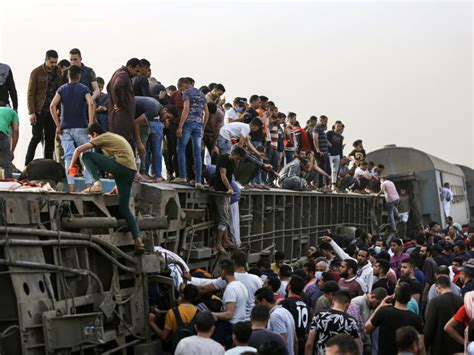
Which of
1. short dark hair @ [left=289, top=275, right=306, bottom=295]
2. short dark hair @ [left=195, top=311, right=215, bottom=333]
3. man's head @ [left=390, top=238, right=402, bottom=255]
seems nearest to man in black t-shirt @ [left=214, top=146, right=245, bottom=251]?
man's head @ [left=390, top=238, right=402, bottom=255]

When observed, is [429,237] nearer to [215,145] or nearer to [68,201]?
[215,145]

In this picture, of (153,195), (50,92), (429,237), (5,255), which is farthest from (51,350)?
(429,237)

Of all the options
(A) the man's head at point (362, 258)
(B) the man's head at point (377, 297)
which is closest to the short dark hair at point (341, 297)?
(B) the man's head at point (377, 297)

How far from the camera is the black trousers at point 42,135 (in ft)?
43.3

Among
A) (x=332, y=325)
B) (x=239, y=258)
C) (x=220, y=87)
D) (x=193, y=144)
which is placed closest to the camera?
(x=332, y=325)

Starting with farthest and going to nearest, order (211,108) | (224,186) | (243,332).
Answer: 1. (211,108)
2. (224,186)
3. (243,332)

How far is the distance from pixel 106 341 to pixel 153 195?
9.04 feet

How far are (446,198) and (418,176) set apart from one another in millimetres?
1318

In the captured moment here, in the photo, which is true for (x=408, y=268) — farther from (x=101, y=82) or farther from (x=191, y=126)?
(x=101, y=82)

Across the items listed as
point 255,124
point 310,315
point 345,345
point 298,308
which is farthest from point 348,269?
point 255,124

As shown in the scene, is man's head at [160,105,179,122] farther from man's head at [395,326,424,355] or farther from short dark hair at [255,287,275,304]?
man's head at [395,326,424,355]

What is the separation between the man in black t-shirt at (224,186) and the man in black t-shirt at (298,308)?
4.13m

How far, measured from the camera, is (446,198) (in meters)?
29.0

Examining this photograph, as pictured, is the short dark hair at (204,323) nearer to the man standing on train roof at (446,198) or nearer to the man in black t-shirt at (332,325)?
the man in black t-shirt at (332,325)
